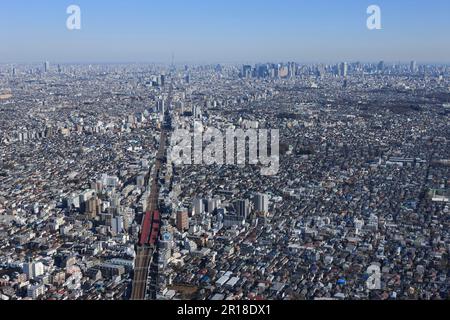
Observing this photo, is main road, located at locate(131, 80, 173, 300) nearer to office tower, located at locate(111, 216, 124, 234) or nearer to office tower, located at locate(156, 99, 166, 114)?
office tower, located at locate(111, 216, 124, 234)

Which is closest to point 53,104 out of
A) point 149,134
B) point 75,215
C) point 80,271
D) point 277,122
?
point 149,134

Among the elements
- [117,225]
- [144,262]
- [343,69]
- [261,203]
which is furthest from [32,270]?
[343,69]

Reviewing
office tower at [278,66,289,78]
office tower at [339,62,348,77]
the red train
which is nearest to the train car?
the red train

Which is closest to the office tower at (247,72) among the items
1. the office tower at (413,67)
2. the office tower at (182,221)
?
the office tower at (413,67)

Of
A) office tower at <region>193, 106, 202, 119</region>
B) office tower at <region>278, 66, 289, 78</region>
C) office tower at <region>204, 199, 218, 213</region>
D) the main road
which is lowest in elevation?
the main road

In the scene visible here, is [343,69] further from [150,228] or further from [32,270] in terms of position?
[32,270]
